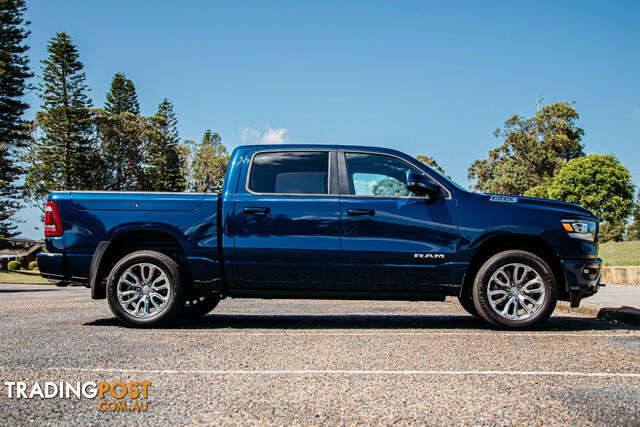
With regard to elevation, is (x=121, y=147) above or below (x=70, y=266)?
above

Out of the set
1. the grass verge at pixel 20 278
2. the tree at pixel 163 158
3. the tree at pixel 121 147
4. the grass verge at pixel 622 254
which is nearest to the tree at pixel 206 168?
the tree at pixel 163 158

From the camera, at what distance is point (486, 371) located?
13.1 feet

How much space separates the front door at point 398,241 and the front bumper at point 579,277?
1.25 metres

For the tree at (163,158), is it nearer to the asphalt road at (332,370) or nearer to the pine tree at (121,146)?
the pine tree at (121,146)

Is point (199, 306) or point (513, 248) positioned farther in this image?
point (199, 306)

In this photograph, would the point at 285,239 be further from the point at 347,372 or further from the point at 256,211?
the point at 347,372

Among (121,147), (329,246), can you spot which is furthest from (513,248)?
(121,147)

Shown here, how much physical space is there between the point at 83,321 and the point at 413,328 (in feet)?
12.7

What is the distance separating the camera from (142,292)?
241 inches

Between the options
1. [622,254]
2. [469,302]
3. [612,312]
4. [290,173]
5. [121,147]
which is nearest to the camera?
[290,173]

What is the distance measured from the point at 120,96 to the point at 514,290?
52241 millimetres

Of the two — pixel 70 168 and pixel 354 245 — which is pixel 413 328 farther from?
pixel 70 168

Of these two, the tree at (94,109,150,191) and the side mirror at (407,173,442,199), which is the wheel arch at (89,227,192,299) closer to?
the side mirror at (407,173,442,199)

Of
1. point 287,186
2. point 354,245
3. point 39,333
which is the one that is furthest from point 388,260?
point 39,333
